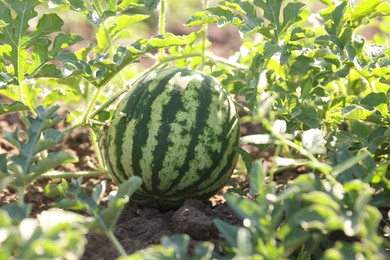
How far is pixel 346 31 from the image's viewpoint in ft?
9.23

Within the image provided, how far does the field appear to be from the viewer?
1.95 meters

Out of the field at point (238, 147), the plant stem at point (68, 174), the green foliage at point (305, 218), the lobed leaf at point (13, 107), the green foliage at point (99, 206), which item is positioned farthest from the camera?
the plant stem at point (68, 174)

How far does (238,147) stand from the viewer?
2861mm

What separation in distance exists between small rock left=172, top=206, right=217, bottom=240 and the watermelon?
0.20m

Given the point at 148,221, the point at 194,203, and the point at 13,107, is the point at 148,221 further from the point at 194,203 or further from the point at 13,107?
the point at 13,107

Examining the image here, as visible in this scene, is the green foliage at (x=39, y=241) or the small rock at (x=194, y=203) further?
the small rock at (x=194, y=203)

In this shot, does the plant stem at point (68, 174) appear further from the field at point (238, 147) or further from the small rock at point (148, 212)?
the small rock at point (148, 212)

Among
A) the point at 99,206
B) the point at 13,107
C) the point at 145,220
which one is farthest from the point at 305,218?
the point at 13,107

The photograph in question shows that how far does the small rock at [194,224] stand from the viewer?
256 centimetres

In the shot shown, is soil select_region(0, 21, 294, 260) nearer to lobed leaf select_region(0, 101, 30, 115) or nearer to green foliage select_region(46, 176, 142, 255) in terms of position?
green foliage select_region(46, 176, 142, 255)

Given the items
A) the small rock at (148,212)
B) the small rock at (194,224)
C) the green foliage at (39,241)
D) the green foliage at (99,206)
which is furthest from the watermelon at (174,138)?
the green foliage at (39,241)

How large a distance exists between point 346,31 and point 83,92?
129 centimetres

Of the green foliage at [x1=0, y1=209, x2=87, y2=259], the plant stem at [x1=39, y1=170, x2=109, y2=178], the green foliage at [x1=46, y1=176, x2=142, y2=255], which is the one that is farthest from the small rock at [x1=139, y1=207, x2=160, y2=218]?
the green foliage at [x1=0, y1=209, x2=87, y2=259]

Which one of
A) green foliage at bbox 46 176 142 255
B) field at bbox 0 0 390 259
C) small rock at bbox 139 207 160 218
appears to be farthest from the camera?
small rock at bbox 139 207 160 218
